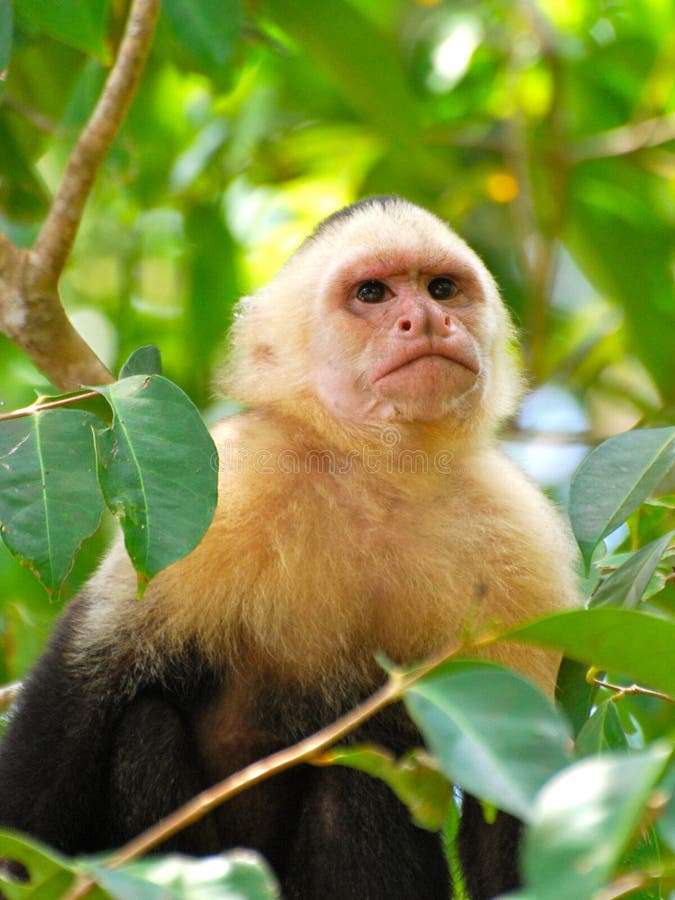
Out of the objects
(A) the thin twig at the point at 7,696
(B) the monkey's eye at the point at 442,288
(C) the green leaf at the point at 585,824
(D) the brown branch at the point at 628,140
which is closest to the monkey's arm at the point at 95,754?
(A) the thin twig at the point at 7,696

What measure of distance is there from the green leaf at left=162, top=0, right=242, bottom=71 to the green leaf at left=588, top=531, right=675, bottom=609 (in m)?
1.53

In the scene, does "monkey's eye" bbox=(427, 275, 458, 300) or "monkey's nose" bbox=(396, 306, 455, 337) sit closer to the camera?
"monkey's nose" bbox=(396, 306, 455, 337)

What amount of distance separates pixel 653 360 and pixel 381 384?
177 cm

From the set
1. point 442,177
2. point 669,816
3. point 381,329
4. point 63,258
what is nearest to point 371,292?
point 381,329

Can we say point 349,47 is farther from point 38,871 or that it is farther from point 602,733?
point 38,871

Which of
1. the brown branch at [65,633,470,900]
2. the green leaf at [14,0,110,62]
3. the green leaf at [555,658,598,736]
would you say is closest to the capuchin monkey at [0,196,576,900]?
the green leaf at [555,658,598,736]

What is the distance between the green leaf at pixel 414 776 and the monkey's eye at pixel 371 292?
52.5 inches

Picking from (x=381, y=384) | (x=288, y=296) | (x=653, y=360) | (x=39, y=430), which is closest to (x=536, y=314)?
(x=653, y=360)

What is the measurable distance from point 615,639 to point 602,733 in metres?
0.40

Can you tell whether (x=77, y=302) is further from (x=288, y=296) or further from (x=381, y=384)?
(x=381, y=384)

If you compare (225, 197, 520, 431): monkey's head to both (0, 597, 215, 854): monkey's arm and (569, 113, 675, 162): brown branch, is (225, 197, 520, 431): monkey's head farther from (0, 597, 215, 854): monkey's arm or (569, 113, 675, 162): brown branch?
(569, 113, 675, 162): brown branch

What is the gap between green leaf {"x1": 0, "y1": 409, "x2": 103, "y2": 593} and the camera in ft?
5.56

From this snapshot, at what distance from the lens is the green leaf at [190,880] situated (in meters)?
1.03

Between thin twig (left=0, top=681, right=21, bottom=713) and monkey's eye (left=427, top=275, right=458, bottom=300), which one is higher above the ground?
monkey's eye (left=427, top=275, right=458, bottom=300)
